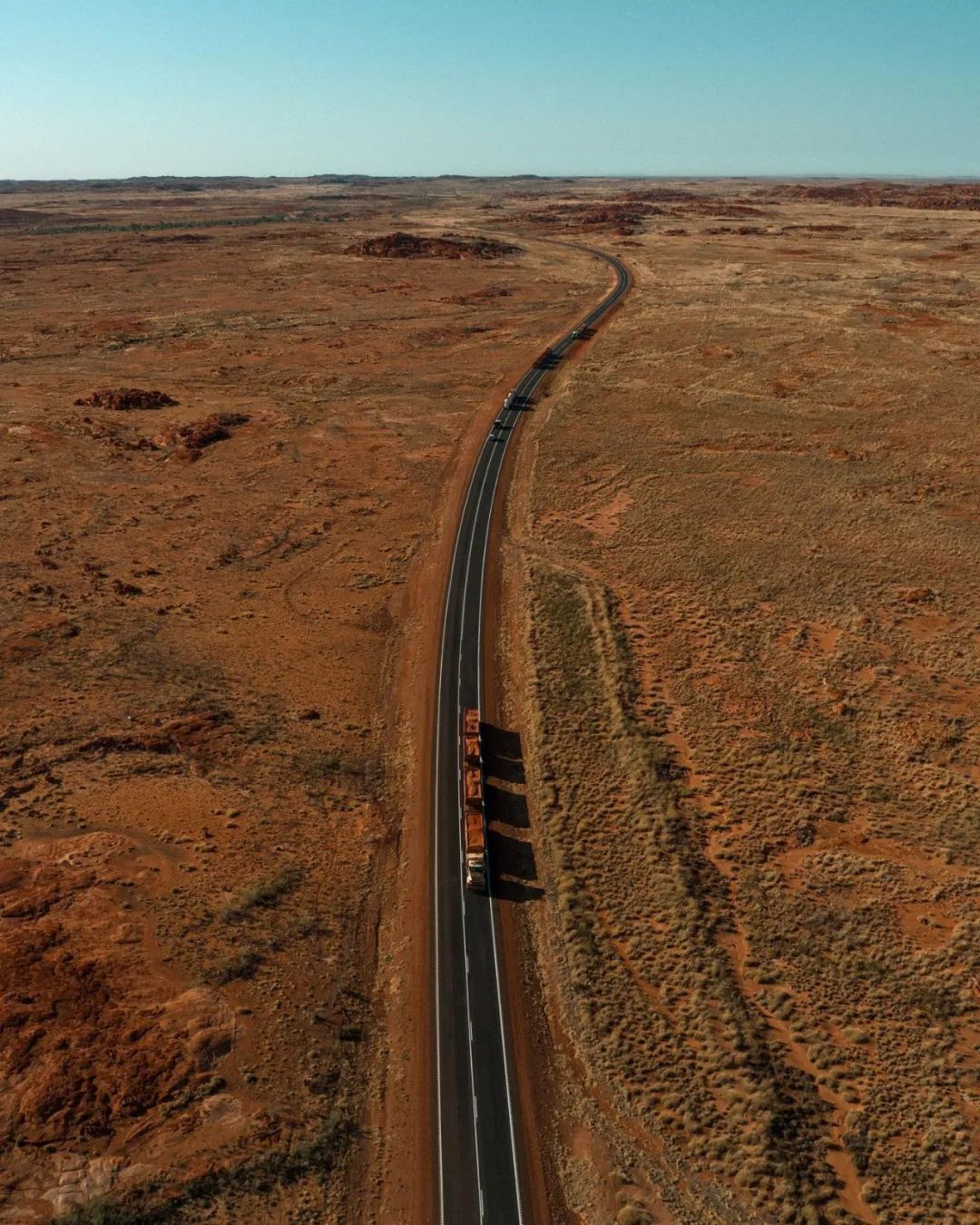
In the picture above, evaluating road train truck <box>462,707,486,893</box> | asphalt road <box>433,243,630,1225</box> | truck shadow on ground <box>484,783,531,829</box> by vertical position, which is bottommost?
asphalt road <box>433,243,630,1225</box>

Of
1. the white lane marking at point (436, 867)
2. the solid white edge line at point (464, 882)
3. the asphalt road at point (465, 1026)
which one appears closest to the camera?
the asphalt road at point (465, 1026)

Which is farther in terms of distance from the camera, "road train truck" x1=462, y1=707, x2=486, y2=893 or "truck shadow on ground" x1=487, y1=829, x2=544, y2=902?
"truck shadow on ground" x1=487, y1=829, x2=544, y2=902

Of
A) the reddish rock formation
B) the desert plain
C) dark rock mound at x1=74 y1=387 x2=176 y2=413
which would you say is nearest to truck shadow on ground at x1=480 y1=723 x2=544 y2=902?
the desert plain

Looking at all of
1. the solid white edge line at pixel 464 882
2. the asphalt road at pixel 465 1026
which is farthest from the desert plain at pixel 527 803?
the solid white edge line at pixel 464 882

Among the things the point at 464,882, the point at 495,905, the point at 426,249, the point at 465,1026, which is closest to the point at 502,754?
the point at 464,882

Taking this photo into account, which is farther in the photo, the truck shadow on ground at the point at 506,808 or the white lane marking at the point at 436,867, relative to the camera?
the truck shadow on ground at the point at 506,808

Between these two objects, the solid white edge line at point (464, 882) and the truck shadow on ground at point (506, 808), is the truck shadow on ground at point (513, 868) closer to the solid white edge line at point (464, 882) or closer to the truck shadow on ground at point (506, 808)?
the truck shadow on ground at point (506, 808)

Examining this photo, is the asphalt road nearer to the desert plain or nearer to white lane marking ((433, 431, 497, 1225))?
white lane marking ((433, 431, 497, 1225))
